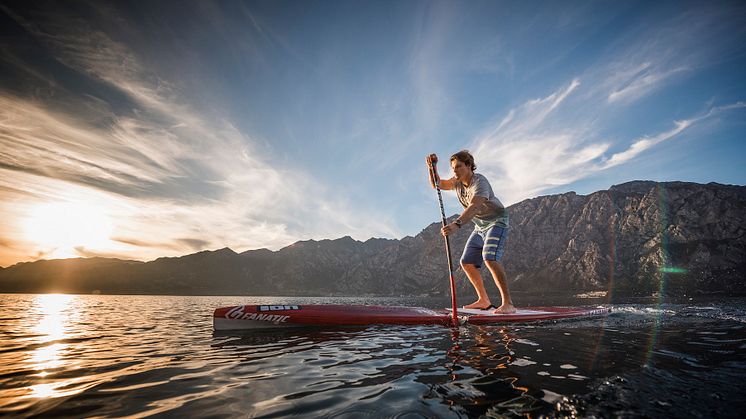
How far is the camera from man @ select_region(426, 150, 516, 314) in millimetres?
8359

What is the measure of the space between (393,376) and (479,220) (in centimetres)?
659

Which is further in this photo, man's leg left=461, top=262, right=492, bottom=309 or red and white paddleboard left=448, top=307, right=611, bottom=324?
man's leg left=461, top=262, right=492, bottom=309

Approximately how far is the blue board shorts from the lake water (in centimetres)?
233

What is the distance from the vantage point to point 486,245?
346 inches

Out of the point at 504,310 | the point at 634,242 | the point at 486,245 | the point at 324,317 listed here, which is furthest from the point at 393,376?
the point at 634,242

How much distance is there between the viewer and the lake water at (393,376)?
8.73 feet

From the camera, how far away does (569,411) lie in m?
2.44

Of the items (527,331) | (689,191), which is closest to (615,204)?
(689,191)

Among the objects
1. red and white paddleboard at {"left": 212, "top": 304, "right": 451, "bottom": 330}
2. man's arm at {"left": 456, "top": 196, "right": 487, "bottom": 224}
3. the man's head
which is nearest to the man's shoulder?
the man's head

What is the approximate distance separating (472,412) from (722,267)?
5840 inches

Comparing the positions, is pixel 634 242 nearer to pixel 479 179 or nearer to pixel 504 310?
pixel 504 310

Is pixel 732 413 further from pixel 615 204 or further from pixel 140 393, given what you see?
pixel 615 204

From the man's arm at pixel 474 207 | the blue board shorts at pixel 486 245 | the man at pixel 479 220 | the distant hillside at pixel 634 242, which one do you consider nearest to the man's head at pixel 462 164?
the man at pixel 479 220

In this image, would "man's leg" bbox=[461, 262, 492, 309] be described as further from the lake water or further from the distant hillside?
the distant hillside
